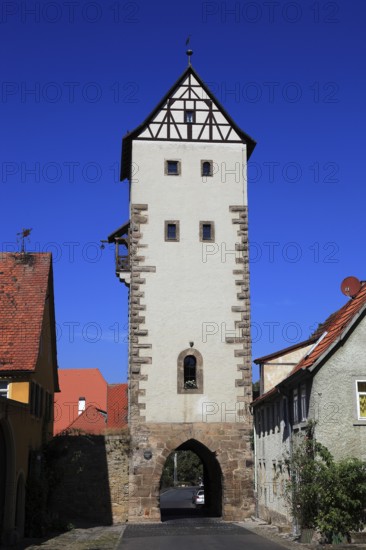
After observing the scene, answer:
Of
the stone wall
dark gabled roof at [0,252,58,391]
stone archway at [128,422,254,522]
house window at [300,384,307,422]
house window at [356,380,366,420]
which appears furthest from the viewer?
stone archway at [128,422,254,522]

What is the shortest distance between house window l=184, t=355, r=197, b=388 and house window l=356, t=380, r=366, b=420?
10945mm

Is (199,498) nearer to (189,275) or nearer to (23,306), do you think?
(189,275)

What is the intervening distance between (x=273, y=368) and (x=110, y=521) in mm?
9194

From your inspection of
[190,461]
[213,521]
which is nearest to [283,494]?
[213,521]

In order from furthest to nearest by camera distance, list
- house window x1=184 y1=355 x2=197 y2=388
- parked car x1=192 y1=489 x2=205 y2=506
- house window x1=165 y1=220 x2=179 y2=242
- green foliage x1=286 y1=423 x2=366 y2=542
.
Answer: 1. parked car x1=192 y1=489 x2=205 y2=506
2. house window x1=165 y1=220 x2=179 y2=242
3. house window x1=184 y1=355 x2=197 y2=388
4. green foliage x1=286 y1=423 x2=366 y2=542

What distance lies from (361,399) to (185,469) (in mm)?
84552

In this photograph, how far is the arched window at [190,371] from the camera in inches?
1235

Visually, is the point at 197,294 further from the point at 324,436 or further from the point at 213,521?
the point at 324,436

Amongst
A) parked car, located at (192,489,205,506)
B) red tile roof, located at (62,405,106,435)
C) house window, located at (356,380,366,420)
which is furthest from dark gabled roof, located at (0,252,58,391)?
parked car, located at (192,489,205,506)

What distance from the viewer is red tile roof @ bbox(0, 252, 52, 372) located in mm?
24516

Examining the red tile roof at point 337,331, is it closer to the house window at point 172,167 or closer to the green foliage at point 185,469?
the house window at point 172,167

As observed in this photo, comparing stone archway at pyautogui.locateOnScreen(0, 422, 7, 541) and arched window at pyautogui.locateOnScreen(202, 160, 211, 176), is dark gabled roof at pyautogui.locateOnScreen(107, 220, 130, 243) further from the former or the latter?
stone archway at pyautogui.locateOnScreen(0, 422, 7, 541)

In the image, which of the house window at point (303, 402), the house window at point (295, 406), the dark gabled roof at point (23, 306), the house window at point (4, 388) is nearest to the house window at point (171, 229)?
the dark gabled roof at point (23, 306)

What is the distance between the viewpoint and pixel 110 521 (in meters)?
29.5
